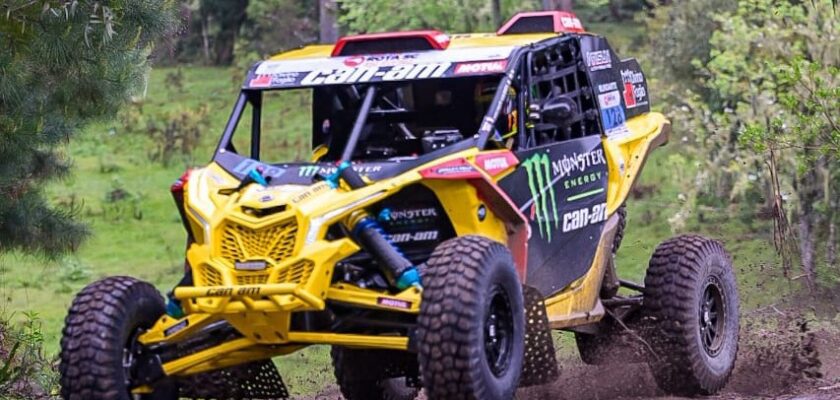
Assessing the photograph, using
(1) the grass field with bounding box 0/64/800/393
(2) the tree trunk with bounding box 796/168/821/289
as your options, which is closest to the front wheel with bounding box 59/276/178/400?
(1) the grass field with bounding box 0/64/800/393

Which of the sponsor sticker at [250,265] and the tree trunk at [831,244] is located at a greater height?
the sponsor sticker at [250,265]

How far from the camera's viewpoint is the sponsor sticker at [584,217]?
28.9 feet

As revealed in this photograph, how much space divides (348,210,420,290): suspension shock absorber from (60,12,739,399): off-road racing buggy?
0.5 inches

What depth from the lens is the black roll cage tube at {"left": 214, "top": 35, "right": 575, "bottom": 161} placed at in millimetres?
8131

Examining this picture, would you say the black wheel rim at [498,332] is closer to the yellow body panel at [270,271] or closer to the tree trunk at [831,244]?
the yellow body panel at [270,271]

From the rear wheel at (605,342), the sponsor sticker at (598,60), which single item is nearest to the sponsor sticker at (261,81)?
the sponsor sticker at (598,60)

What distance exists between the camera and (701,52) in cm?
2195

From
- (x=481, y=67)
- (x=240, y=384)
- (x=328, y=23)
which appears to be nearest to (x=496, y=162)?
(x=481, y=67)

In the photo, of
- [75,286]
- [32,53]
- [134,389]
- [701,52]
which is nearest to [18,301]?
[75,286]

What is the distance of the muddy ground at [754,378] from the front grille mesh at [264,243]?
8.89 ft

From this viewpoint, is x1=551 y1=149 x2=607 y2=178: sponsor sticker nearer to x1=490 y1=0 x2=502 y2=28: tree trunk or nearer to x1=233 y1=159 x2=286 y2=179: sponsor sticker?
x1=233 y1=159 x2=286 y2=179: sponsor sticker

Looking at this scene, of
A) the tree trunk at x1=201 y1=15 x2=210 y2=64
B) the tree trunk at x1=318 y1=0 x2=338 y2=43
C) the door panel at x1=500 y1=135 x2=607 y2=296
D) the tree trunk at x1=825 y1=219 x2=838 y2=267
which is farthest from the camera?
the tree trunk at x1=201 y1=15 x2=210 y2=64

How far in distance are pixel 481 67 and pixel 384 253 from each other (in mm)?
1582

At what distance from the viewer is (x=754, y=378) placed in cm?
1018
